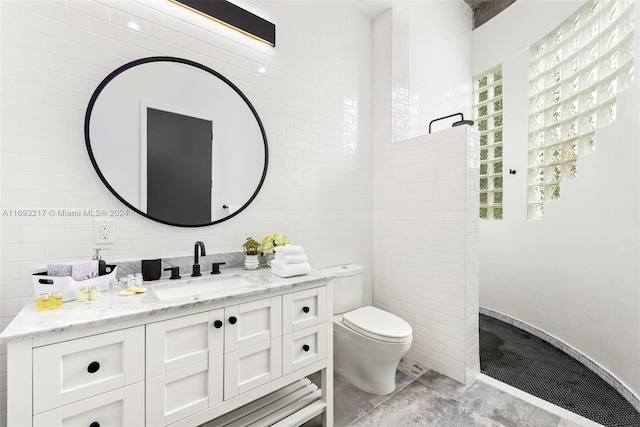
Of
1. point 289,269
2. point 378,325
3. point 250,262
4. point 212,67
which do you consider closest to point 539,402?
point 378,325

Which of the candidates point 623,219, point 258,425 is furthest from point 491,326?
point 258,425

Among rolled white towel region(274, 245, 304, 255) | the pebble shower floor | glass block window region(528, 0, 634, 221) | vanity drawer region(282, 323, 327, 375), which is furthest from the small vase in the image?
glass block window region(528, 0, 634, 221)

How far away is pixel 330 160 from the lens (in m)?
2.42

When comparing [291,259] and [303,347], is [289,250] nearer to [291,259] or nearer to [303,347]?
[291,259]

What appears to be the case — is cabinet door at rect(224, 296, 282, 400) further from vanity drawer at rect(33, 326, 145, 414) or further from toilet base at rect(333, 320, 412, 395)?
toilet base at rect(333, 320, 412, 395)

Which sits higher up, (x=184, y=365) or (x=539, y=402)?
(x=184, y=365)

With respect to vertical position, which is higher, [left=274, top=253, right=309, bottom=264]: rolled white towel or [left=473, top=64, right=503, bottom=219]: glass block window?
[left=473, top=64, right=503, bottom=219]: glass block window

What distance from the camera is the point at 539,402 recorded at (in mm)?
1842

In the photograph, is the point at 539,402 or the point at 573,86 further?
the point at 573,86

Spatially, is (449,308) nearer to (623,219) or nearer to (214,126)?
(623,219)

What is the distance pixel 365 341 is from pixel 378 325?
134 mm

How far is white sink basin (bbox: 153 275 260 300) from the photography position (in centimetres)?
146

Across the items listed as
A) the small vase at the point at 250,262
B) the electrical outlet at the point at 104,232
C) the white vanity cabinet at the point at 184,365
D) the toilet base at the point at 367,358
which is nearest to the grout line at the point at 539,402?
the toilet base at the point at 367,358

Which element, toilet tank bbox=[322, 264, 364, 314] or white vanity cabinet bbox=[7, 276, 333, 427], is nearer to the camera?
white vanity cabinet bbox=[7, 276, 333, 427]
